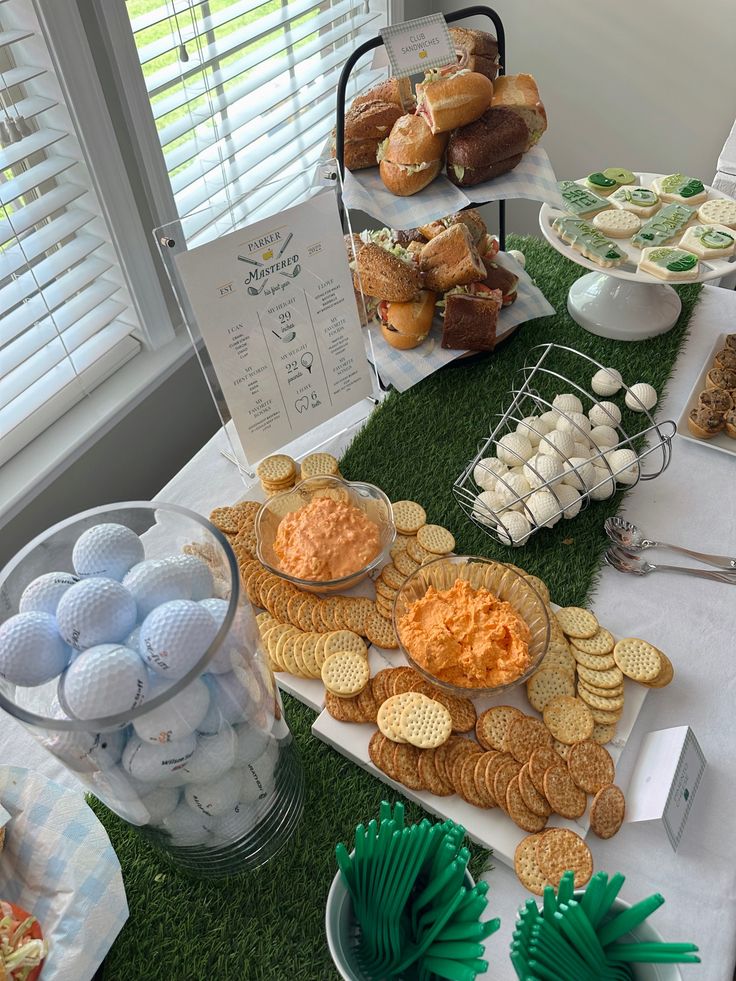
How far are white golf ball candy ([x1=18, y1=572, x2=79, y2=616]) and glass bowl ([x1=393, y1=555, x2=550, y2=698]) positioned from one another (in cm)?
39

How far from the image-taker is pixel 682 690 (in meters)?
0.91

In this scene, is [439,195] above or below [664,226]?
above

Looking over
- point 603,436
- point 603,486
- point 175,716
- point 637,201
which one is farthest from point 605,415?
point 175,716

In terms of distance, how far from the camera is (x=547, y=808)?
0.78 m

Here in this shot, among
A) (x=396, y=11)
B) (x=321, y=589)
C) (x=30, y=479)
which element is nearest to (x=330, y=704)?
(x=321, y=589)

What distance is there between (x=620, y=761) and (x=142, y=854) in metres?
0.54

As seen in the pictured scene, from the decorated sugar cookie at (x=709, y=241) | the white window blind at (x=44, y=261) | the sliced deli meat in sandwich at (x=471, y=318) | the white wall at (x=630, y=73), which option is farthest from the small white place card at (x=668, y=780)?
the white wall at (x=630, y=73)

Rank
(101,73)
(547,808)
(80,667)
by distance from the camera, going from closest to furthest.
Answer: (80,667)
(547,808)
(101,73)

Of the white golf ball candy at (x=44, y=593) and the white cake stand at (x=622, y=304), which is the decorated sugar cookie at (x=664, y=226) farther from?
the white golf ball candy at (x=44, y=593)

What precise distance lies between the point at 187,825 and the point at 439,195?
3.16ft

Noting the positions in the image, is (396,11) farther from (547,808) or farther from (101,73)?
(547,808)

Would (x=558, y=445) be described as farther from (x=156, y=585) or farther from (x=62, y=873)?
(x=62, y=873)

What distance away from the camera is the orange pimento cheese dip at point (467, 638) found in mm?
839

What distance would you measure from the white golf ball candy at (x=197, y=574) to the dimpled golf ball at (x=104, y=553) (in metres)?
0.05
